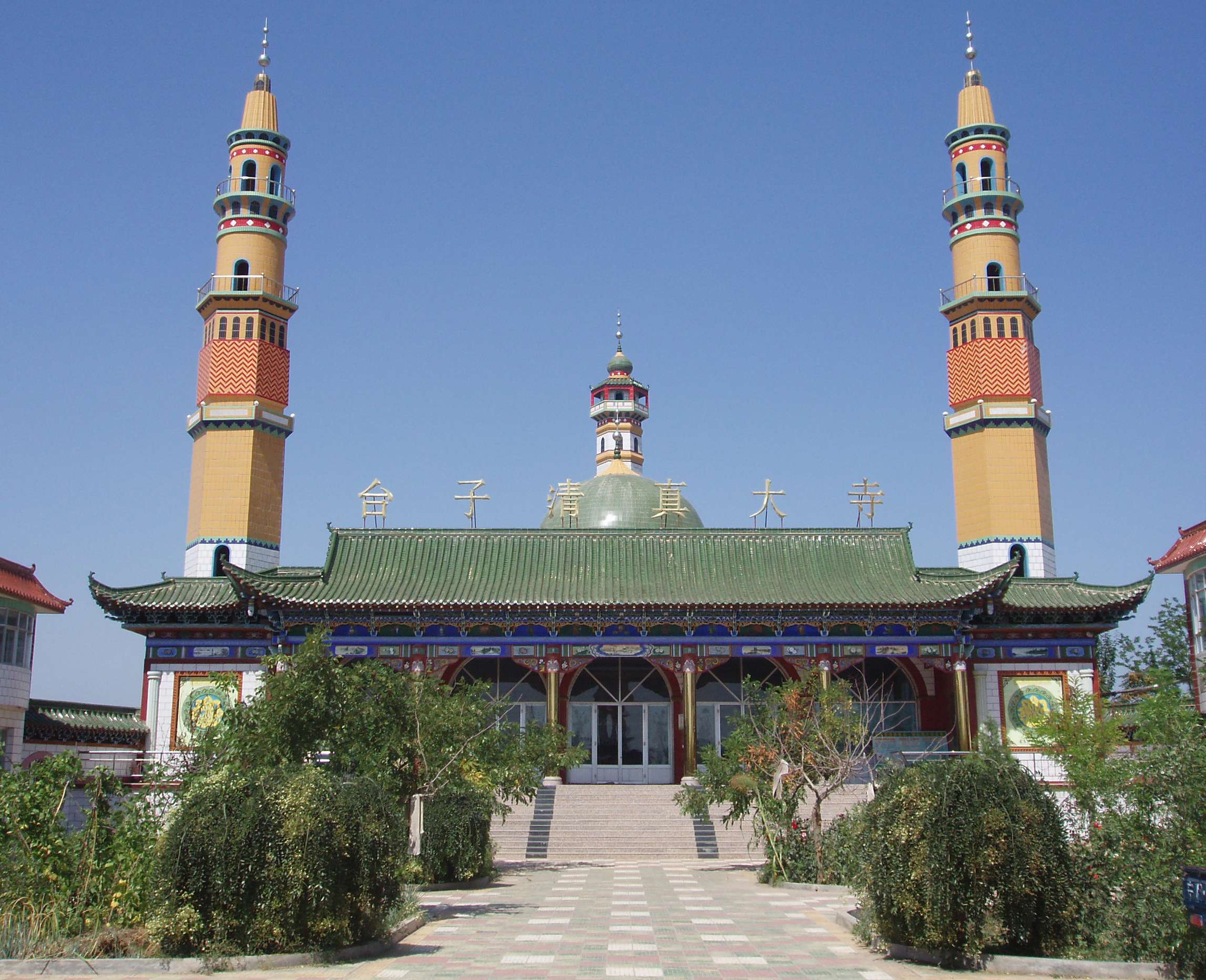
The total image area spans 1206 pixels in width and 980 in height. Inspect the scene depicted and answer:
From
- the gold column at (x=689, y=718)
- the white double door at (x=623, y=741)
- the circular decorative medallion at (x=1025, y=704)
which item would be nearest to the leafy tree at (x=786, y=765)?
the gold column at (x=689, y=718)

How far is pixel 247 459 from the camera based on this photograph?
127 feet

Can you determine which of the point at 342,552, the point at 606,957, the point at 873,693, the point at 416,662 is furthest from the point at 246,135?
the point at 606,957

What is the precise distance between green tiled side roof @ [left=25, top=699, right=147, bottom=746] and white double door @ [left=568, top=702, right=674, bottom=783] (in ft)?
42.3

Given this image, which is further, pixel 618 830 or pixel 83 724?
pixel 83 724

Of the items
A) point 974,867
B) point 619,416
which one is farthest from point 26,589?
point 619,416

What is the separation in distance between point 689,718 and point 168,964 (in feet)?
76.6

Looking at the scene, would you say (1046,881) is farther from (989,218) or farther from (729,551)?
(989,218)

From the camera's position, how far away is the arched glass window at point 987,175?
41781 millimetres

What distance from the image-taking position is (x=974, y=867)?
41.1 ft

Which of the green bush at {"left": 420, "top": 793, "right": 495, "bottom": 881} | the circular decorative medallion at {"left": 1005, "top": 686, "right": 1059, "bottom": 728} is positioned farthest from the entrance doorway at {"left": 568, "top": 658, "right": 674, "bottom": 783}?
the green bush at {"left": 420, "top": 793, "right": 495, "bottom": 881}

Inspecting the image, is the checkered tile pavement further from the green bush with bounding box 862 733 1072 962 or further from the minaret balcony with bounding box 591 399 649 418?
the minaret balcony with bounding box 591 399 649 418

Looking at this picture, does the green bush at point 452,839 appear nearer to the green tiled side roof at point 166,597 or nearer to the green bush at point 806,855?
the green bush at point 806,855

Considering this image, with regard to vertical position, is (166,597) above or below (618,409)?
below

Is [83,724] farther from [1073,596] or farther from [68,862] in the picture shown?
[1073,596]
